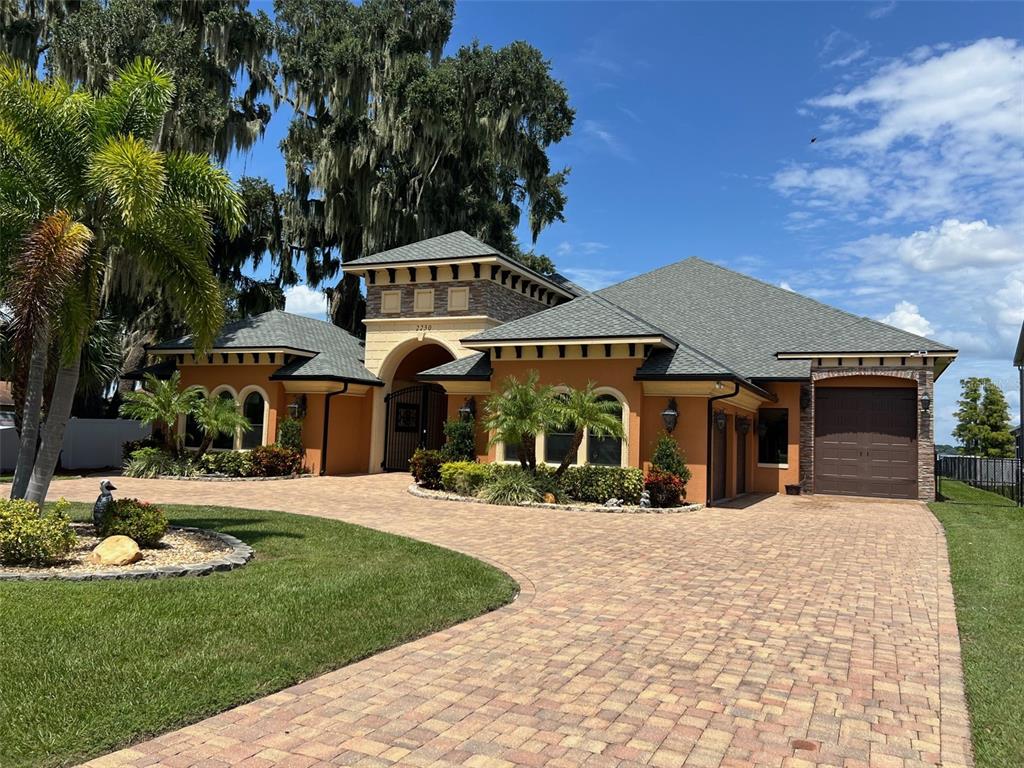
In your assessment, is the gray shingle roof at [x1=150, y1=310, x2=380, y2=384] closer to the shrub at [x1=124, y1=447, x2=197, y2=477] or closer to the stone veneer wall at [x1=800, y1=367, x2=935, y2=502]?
the shrub at [x1=124, y1=447, x2=197, y2=477]

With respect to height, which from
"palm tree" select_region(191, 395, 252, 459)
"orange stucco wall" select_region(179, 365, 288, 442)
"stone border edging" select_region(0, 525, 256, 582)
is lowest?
"stone border edging" select_region(0, 525, 256, 582)

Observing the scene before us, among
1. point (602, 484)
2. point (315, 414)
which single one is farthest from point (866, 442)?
point (315, 414)

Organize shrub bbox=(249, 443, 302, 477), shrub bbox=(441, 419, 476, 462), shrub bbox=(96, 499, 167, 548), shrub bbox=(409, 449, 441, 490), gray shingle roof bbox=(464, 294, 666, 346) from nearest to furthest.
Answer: shrub bbox=(96, 499, 167, 548) → gray shingle roof bbox=(464, 294, 666, 346) → shrub bbox=(409, 449, 441, 490) → shrub bbox=(441, 419, 476, 462) → shrub bbox=(249, 443, 302, 477)

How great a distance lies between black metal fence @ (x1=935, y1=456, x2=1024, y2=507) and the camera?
69.9 feet

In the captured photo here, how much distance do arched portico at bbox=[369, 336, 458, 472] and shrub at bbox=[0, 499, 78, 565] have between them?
14.6 m

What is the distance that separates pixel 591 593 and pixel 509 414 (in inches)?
311

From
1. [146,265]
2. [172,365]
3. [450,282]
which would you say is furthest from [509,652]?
[172,365]

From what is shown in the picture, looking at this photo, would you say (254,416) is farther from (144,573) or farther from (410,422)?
(144,573)

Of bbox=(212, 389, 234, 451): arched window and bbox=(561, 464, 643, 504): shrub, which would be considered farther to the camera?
bbox=(212, 389, 234, 451): arched window

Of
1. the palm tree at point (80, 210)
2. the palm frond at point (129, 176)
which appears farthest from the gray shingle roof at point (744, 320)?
the palm frond at point (129, 176)

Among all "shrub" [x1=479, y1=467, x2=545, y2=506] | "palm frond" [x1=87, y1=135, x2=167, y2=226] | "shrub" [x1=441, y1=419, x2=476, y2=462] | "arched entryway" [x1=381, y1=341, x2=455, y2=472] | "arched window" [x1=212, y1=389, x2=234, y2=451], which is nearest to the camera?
"palm frond" [x1=87, y1=135, x2=167, y2=226]

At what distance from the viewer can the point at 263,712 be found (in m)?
4.14

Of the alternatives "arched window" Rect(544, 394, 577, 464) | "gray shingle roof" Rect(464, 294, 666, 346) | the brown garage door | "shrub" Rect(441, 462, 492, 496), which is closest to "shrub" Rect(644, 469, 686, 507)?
"arched window" Rect(544, 394, 577, 464)

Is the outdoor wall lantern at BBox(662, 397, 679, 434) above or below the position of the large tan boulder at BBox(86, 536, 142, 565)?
above
